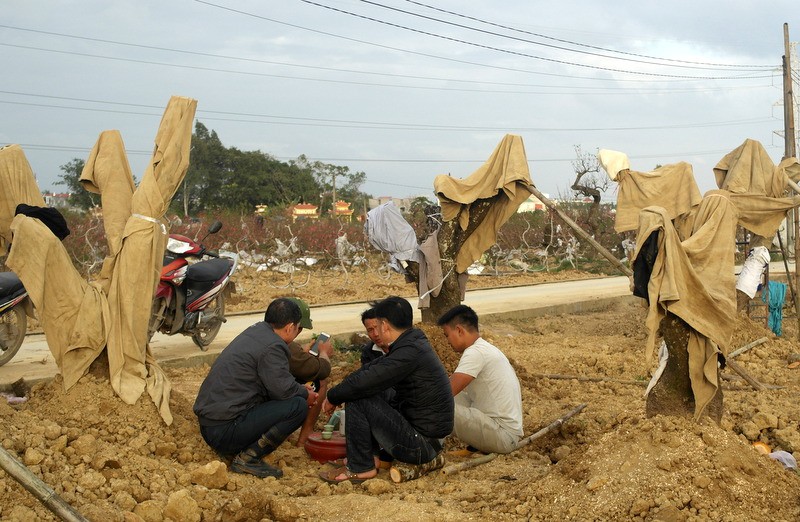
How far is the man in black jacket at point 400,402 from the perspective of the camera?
5.27 metres

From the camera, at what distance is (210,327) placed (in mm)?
9336

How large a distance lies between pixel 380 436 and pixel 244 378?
0.99m

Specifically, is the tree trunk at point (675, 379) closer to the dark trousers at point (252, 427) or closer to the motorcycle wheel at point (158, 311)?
the dark trousers at point (252, 427)

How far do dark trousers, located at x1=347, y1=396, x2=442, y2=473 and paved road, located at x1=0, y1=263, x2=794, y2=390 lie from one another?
3561 millimetres

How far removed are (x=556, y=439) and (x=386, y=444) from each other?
186 centimetres

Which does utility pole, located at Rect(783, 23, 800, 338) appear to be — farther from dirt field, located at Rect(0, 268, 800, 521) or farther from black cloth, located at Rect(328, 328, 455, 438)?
black cloth, located at Rect(328, 328, 455, 438)

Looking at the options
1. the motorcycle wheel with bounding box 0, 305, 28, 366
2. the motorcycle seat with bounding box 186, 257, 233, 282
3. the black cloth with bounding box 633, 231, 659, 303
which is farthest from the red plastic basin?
the motorcycle wheel with bounding box 0, 305, 28, 366

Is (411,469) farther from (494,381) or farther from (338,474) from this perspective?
(494,381)

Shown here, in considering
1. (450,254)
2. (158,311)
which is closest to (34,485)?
(158,311)

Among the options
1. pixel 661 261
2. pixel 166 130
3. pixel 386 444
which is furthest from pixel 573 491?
pixel 166 130

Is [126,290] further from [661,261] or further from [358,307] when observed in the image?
[358,307]

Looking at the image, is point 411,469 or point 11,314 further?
point 11,314

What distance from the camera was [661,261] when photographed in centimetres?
542

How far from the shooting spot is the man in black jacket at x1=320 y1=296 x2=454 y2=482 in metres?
5.27
